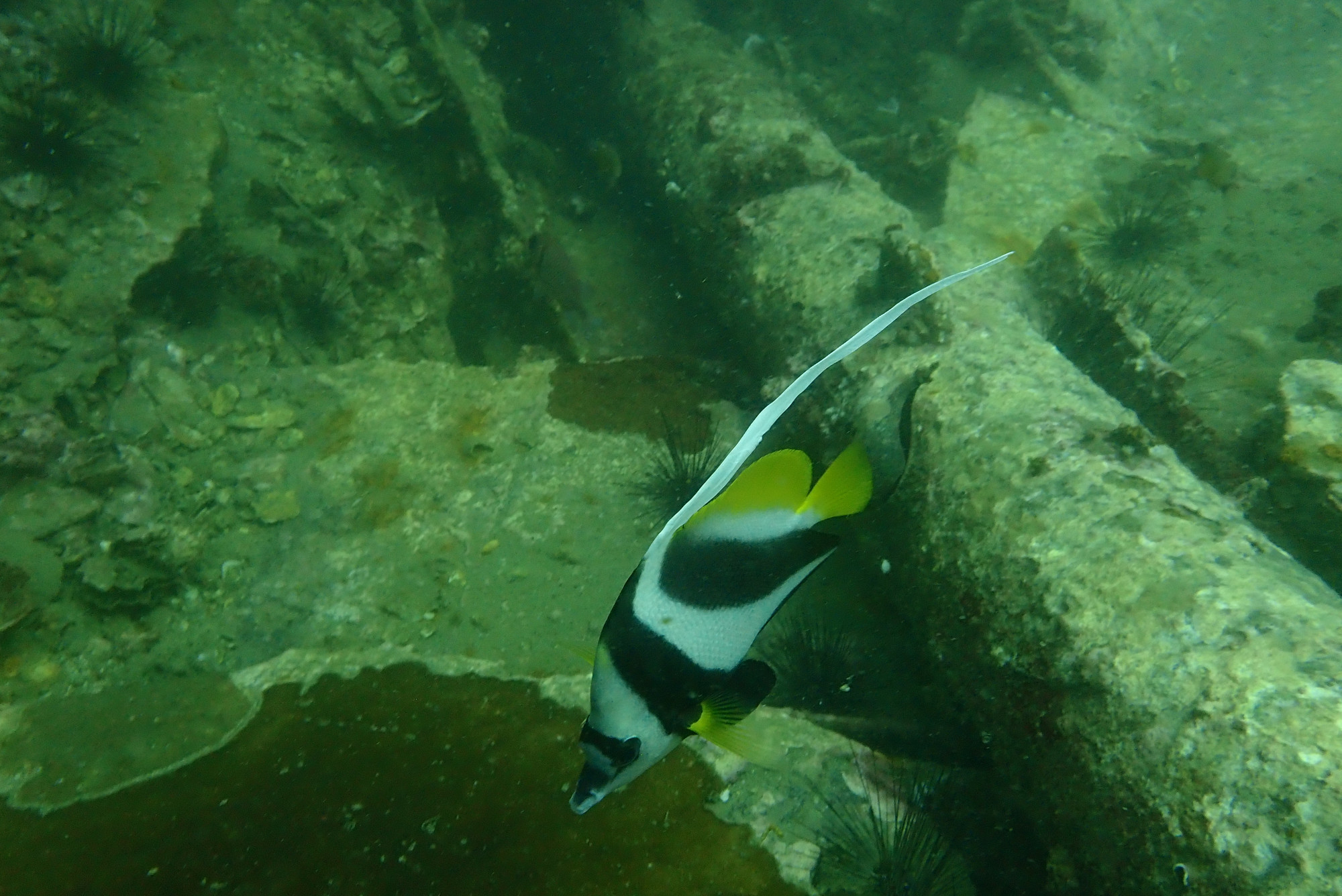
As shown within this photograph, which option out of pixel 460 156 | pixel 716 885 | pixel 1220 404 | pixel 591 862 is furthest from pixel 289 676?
pixel 1220 404

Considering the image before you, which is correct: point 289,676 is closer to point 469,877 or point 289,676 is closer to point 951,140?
point 469,877

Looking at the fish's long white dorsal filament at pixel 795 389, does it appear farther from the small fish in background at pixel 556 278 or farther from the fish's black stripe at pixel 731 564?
the small fish in background at pixel 556 278

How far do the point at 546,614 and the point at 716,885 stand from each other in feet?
6.04

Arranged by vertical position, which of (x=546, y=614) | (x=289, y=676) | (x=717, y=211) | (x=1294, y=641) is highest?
(x=717, y=211)

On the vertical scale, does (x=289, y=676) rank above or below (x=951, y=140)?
below

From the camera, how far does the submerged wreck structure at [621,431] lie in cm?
229

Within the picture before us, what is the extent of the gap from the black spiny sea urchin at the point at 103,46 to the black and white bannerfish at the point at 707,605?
565 centimetres

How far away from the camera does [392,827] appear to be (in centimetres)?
230

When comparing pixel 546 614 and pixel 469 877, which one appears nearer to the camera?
pixel 469 877

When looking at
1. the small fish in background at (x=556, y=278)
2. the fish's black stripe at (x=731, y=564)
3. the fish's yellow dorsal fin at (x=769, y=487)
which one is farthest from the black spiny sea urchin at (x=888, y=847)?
the small fish in background at (x=556, y=278)

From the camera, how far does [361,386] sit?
484 cm

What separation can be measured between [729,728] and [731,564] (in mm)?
399

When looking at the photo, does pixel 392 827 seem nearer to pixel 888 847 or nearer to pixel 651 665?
pixel 651 665

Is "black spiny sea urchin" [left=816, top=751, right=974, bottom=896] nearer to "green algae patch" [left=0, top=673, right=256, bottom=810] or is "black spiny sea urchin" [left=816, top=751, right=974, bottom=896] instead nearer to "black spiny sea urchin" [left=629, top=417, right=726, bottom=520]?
"black spiny sea urchin" [left=629, top=417, right=726, bottom=520]
